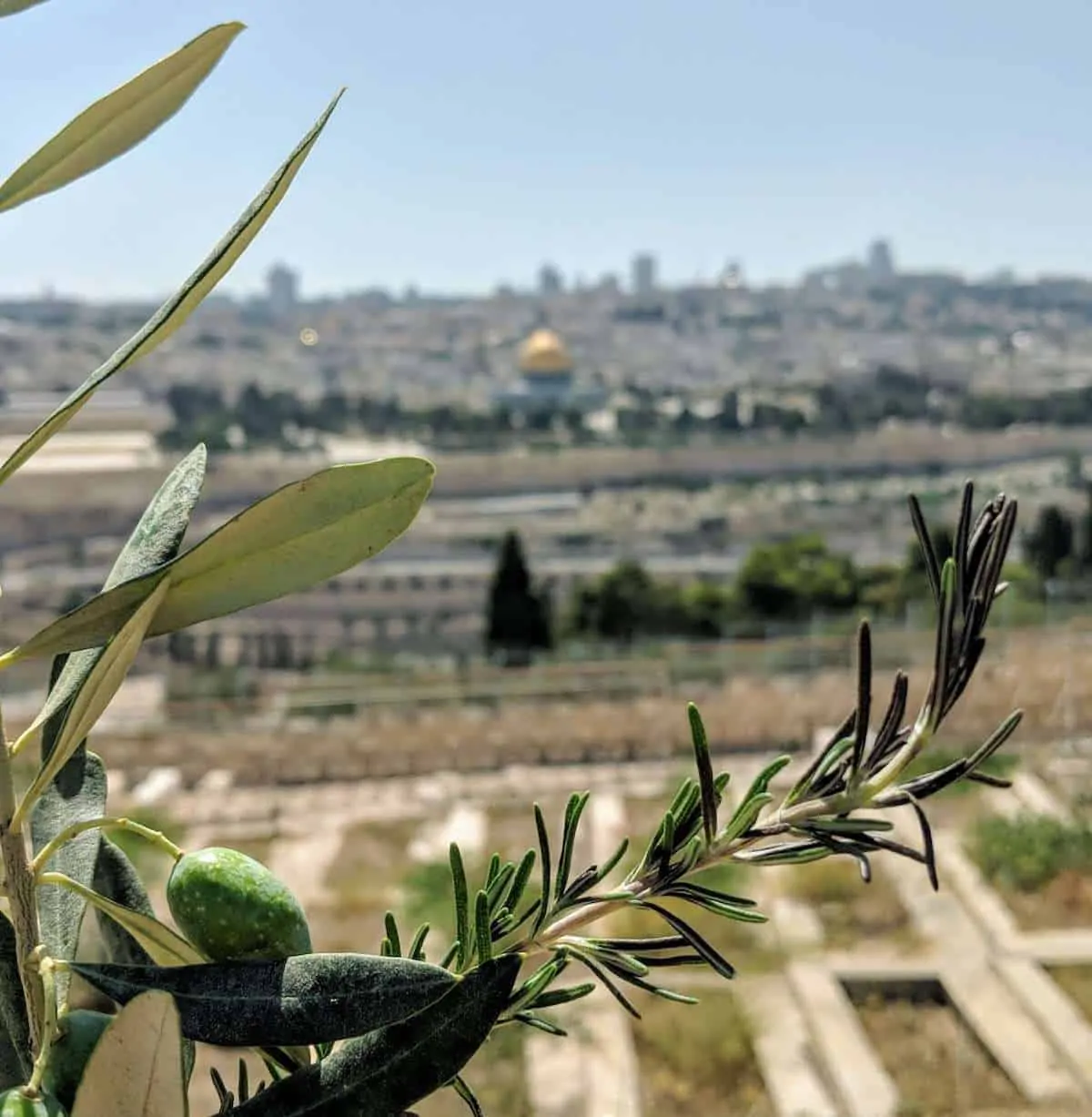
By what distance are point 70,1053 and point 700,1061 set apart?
3.00 meters

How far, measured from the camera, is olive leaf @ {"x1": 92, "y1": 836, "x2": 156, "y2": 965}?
34 centimetres

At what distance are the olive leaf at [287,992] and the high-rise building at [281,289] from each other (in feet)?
194

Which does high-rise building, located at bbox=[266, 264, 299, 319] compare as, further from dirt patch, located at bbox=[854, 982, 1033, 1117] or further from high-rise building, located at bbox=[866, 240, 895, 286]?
dirt patch, located at bbox=[854, 982, 1033, 1117]

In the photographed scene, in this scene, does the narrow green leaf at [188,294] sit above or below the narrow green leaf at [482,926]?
above

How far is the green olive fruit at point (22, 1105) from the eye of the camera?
0.76 feet

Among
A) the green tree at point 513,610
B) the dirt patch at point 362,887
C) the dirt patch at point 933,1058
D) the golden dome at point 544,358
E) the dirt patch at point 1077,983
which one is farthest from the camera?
the golden dome at point 544,358

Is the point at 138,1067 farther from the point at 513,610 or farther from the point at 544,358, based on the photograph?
the point at 544,358

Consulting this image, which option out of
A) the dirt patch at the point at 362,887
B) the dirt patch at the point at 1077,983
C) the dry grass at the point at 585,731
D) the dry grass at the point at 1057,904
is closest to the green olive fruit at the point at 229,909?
the dirt patch at the point at 362,887

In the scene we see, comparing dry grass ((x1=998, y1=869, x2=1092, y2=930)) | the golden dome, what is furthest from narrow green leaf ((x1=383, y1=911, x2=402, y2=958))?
the golden dome

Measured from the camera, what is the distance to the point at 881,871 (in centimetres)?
407

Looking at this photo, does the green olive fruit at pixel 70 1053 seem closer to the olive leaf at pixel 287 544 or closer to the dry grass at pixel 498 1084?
the olive leaf at pixel 287 544

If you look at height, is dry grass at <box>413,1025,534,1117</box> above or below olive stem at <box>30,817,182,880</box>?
below

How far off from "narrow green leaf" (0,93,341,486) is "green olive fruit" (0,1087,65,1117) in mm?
122

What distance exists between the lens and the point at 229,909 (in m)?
0.29
